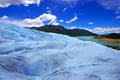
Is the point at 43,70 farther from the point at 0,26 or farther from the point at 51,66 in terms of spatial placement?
the point at 0,26

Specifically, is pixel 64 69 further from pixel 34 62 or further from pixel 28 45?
pixel 28 45

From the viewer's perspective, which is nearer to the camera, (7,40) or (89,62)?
(89,62)

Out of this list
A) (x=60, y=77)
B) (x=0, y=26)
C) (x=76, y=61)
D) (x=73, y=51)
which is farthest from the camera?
(x=0, y=26)

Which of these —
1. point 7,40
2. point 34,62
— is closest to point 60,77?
point 34,62

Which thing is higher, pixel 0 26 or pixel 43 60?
pixel 0 26

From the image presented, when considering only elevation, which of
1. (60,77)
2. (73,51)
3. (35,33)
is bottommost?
(60,77)

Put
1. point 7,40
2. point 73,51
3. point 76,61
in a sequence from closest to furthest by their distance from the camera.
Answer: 1. point 76,61
2. point 73,51
3. point 7,40

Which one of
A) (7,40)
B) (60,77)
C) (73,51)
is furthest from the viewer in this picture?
(7,40)

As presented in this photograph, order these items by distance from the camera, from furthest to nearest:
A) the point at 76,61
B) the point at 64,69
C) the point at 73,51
A: the point at 73,51 → the point at 76,61 → the point at 64,69

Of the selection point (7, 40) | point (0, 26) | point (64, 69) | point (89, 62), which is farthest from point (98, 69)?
point (0, 26)
